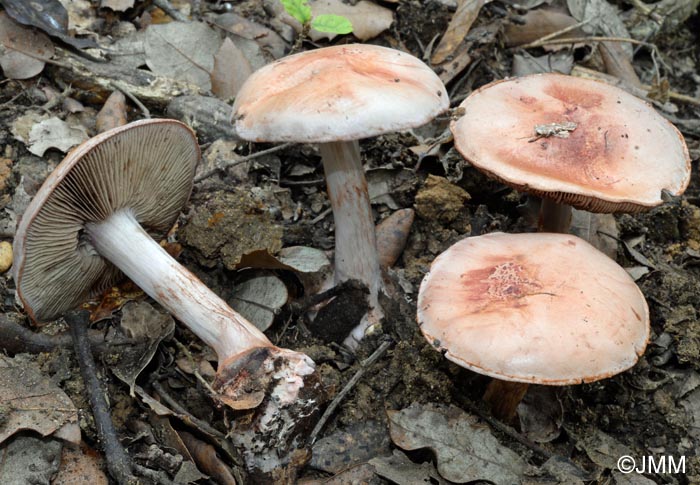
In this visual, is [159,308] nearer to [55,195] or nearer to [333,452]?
[55,195]

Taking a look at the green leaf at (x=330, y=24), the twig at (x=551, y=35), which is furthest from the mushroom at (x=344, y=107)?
the twig at (x=551, y=35)

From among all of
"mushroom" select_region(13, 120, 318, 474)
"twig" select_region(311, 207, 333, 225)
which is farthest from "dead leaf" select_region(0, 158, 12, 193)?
"twig" select_region(311, 207, 333, 225)

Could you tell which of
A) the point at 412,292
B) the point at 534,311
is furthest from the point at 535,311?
the point at 412,292

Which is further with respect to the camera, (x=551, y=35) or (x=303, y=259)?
(x=551, y=35)

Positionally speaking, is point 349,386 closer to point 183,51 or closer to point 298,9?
point 298,9

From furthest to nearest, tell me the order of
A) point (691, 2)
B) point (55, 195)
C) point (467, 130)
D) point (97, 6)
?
point (691, 2)
point (97, 6)
point (467, 130)
point (55, 195)

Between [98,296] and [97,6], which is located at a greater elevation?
[97,6]

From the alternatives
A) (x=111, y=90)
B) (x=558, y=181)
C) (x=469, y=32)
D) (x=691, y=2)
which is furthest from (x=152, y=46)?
(x=691, y=2)

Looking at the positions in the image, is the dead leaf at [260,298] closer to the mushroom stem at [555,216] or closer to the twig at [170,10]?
the mushroom stem at [555,216]
